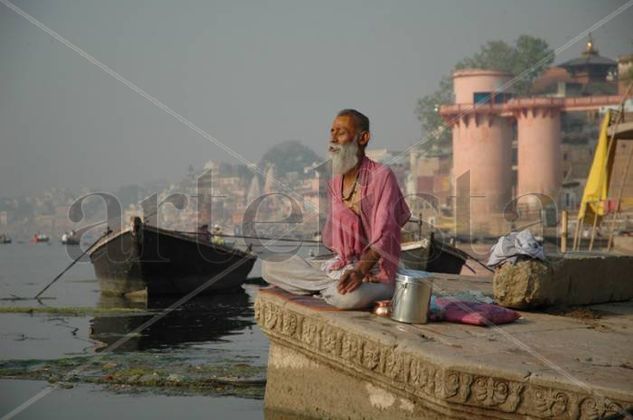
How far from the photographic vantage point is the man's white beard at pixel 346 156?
6137 millimetres

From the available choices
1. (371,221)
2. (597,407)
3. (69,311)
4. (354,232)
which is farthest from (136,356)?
(69,311)

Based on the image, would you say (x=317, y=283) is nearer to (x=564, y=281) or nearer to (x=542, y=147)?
(x=564, y=281)

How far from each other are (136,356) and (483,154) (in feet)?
172

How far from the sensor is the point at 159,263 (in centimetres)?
1972

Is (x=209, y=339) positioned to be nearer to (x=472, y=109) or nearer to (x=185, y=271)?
(x=185, y=271)

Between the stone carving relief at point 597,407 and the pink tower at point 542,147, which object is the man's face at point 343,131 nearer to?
the stone carving relief at point 597,407

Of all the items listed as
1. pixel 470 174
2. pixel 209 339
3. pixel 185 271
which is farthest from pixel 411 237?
pixel 470 174

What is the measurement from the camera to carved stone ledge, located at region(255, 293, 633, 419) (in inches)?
162

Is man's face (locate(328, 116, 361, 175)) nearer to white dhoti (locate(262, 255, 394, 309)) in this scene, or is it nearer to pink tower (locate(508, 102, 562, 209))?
white dhoti (locate(262, 255, 394, 309))

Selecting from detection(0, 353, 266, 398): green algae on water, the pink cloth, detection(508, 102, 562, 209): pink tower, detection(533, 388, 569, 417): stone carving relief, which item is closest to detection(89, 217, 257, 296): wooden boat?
detection(0, 353, 266, 398): green algae on water

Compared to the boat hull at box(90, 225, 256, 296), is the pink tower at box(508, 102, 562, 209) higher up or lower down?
higher up

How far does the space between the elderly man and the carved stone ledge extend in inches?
10.2

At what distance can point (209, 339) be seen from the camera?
12.0 meters

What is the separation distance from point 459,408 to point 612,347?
1.12 metres
